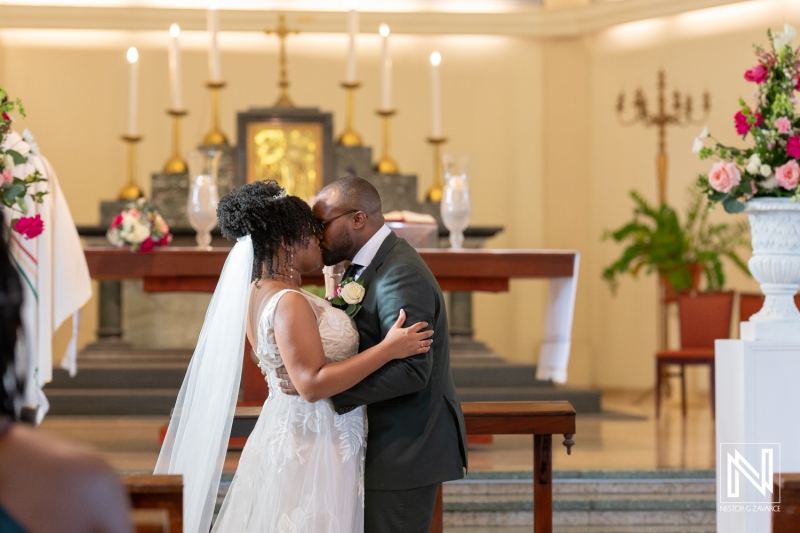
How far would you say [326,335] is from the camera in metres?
3.25

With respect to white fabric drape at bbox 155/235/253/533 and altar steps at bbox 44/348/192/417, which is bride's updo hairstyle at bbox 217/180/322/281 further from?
altar steps at bbox 44/348/192/417

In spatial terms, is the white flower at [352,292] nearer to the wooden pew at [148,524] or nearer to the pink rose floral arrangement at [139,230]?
the wooden pew at [148,524]

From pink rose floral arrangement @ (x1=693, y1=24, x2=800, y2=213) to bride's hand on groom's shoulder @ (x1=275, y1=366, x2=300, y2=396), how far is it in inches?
85.8

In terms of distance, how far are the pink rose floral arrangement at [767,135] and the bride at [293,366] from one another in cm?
196

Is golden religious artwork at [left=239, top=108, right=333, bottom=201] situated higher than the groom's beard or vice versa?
golden religious artwork at [left=239, top=108, right=333, bottom=201]

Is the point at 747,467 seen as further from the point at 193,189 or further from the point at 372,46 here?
the point at 372,46

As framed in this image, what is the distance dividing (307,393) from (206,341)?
0.66m

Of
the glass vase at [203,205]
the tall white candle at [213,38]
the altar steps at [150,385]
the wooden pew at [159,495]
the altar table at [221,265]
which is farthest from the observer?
the altar steps at [150,385]

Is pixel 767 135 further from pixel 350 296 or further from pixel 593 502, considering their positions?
pixel 350 296

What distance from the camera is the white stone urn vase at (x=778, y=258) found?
4.48 metres

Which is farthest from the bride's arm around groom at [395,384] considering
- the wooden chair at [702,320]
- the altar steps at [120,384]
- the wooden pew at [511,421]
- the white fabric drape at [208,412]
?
the wooden chair at [702,320]

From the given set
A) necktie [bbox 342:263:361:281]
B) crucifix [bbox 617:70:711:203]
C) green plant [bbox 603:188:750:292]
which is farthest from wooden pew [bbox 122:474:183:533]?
crucifix [bbox 617:70:711:203]

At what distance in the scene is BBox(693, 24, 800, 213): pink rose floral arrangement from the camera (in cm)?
445

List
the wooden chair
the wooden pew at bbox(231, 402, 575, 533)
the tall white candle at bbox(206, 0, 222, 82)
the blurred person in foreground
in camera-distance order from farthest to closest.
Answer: the wooden chair
the tall white candle at bbox(206, 0, 222, 82)
the wooden pew at bbox(231, 402, 575, 533)
the blurred person in foreground
